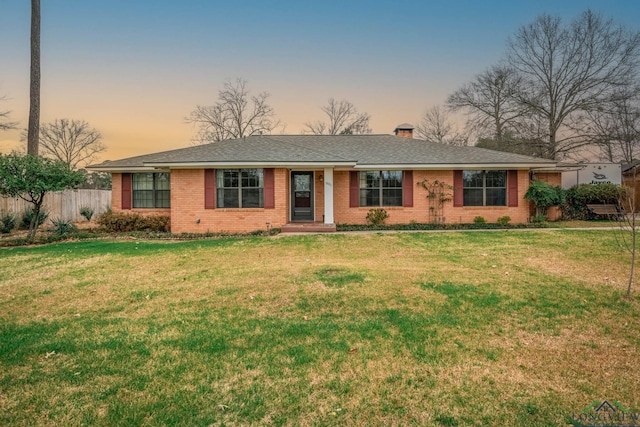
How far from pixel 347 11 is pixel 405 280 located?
1379 cm

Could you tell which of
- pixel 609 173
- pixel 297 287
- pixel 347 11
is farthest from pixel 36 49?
pixel 609 173

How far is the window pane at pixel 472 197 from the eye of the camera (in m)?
15.5

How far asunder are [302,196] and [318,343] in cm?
1200

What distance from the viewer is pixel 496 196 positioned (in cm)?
1550

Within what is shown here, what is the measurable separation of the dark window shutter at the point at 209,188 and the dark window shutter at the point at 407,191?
830 centimetres

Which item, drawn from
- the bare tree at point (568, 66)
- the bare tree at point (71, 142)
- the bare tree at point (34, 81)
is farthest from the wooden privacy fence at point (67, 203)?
the bare tree at point (568, 66)

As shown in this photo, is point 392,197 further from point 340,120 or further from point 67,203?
point 340,120

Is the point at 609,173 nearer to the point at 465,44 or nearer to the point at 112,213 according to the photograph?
the point at 465,44

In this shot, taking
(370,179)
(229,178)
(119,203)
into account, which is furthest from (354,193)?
(119,203)

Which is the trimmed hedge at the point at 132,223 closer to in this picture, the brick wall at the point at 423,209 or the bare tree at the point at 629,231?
the brick wall at the point at 423,209

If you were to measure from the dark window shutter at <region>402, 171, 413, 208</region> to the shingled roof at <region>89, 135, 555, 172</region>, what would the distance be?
683 mm

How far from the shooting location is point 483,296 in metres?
5.19

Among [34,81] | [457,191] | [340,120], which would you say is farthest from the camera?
[340,120]

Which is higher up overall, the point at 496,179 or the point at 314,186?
the point at 496,179
